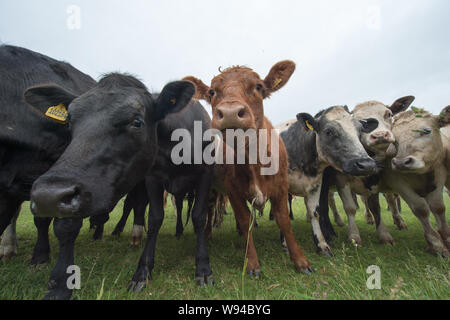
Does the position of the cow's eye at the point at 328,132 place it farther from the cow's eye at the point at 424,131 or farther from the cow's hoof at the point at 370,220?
the cow's hoof at the point at 370,220

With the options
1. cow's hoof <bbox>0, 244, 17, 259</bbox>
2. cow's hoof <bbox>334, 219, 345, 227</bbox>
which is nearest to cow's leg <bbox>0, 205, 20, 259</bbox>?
cow's hoof <bbox>0, 244, 17, 259</bbox>

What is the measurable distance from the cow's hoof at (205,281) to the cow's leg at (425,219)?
343cm

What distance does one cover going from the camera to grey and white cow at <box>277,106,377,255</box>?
141 inches

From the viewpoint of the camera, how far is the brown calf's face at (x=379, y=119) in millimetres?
3744

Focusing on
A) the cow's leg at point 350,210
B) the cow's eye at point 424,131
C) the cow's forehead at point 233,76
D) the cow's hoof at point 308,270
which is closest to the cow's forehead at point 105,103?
the cow's forehead at point 233,76

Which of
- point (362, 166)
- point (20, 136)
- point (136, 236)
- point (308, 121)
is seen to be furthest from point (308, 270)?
point (20, 136)

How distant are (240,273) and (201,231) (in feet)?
2.46

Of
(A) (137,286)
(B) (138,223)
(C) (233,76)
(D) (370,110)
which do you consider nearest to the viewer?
(A) (137,286)

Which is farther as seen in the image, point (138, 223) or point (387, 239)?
point (138, 223)

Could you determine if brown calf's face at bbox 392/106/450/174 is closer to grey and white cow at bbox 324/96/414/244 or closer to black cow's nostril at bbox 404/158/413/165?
black cow's nostril at bbox 404/158/413/165

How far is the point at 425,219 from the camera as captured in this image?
3695 millimetres

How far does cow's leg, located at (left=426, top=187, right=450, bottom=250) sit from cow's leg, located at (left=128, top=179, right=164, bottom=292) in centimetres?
437

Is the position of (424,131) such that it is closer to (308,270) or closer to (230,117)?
(308,270)

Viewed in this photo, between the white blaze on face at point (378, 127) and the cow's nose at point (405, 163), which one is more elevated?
the white blaze on face at point (378, 127)
